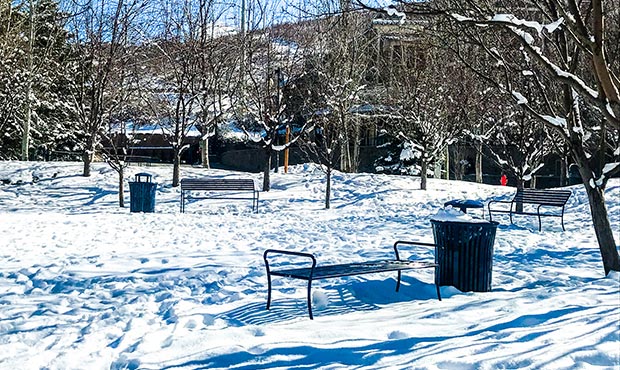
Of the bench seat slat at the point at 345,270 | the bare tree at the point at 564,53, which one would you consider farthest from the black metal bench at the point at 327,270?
the bare tree at the point at 564,53

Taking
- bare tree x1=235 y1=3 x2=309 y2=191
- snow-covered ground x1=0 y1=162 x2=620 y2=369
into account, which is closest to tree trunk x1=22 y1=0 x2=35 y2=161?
Answer: bare tree x1=235 y1=3 x2=309 y2=191

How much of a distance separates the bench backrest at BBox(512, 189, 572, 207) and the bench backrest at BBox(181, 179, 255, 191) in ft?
23.3

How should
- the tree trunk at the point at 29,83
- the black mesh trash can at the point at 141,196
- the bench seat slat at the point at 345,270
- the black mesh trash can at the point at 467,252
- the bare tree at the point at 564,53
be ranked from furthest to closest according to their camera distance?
the tree trunk at the point at 29,83 < the black mesh trash can at the point at 141,196 < the black mesh trash can at the point at 467,252 < the bench seat slat at the point at 345,270 < the bare tree at the point at 564,53

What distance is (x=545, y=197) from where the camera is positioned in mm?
14430

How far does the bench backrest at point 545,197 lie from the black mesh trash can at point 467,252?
7.44 metres

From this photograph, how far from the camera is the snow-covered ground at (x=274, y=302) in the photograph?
446cm

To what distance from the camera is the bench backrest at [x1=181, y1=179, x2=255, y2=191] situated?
17.4 m

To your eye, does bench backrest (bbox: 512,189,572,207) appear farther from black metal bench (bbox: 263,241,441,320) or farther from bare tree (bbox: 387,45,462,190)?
black metal bench (bbox: 263,241,441,320)

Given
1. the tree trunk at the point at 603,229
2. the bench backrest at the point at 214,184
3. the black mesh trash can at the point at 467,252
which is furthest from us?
the bench backrest at the point at 214,184

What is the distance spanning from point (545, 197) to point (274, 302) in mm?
9831

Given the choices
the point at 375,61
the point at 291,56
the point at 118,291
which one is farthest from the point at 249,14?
the point at 118,291

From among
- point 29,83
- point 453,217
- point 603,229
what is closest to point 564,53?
point 603,229

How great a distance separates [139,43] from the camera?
24.6 meters

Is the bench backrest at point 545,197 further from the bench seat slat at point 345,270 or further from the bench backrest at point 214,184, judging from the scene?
the bench seat slat at point 345,270
